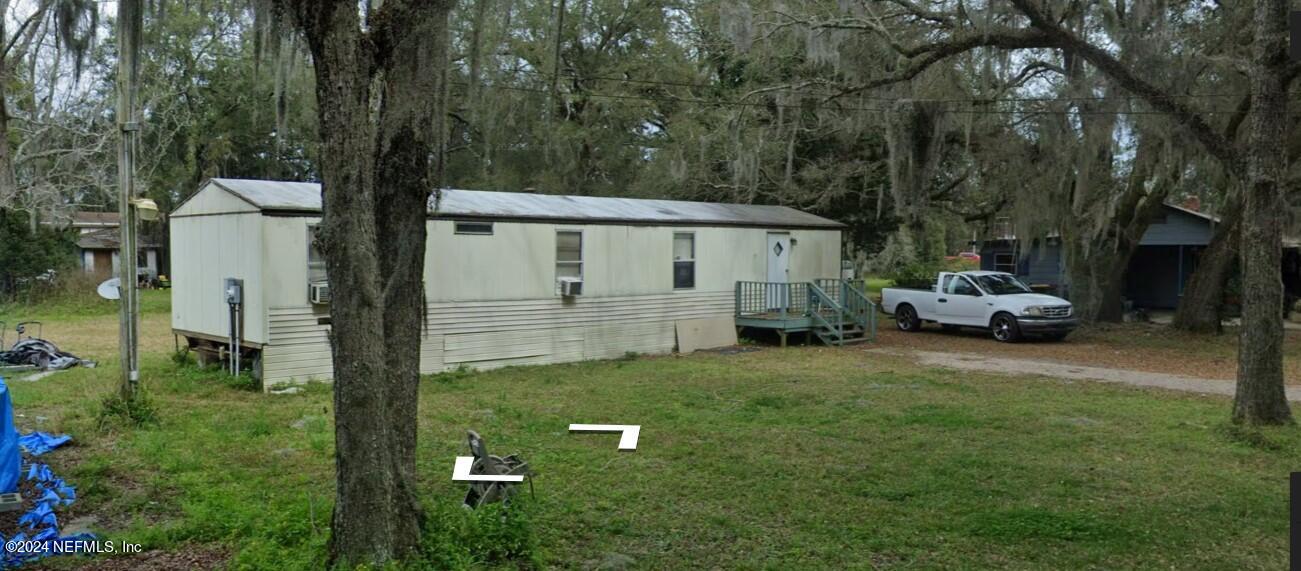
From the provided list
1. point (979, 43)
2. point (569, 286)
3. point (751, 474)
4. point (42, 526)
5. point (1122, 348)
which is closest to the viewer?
point (42, 526)

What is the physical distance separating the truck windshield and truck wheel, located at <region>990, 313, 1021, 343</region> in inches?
24.3

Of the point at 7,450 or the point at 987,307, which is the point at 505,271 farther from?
the point at 987,307

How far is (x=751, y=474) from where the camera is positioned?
6.13m

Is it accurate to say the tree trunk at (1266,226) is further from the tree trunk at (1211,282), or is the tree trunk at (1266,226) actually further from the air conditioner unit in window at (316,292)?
the air conditioner unit in window at (316,292)

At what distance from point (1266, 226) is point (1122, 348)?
7.99 meters

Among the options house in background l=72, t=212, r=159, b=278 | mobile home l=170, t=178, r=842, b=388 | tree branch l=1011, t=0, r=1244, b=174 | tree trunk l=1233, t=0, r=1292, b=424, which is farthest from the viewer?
house in background l=72, t=212, r=159, b=278

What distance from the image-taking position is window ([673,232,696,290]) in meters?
14.7

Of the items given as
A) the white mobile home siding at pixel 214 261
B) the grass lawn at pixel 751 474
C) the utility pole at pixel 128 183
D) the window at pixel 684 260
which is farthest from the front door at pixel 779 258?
the utility pole at pixel 128 183

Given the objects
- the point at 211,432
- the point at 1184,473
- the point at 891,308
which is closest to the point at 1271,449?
the point at 1184,473

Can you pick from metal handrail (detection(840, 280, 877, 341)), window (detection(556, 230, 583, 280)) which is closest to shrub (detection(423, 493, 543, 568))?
window (detection(556, 230, 583, 280))

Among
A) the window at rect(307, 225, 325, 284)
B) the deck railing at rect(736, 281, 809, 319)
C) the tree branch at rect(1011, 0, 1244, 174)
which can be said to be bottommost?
the deck railing at rect(736, 281, 809, 319)

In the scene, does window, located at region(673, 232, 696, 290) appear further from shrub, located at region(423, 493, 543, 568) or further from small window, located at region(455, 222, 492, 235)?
shrub, located at region(423, 493, 543, 568)

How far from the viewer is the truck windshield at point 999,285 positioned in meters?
16.2

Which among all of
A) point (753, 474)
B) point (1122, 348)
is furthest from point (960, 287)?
point (753, 474)
